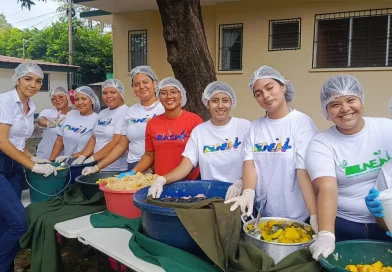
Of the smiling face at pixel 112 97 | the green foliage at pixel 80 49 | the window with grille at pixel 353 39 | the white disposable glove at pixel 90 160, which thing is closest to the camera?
the white disposable glove at pixel 90 160

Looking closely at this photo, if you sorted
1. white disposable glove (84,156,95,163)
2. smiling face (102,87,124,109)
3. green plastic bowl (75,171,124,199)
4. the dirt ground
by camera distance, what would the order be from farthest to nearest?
smiling face (102,87,124,109) < the dirt ground < white disposable glove (84,156,95,163) < green plastic bowl (75,171,124,199)

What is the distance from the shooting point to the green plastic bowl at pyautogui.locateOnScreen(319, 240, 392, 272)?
5.72ft

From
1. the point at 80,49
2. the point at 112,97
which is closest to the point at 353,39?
the point at 112,97

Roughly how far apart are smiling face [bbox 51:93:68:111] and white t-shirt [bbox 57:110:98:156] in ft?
2.58

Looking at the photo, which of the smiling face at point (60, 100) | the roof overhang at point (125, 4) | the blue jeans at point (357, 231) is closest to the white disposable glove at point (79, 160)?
the smiling face at point (60, 100)

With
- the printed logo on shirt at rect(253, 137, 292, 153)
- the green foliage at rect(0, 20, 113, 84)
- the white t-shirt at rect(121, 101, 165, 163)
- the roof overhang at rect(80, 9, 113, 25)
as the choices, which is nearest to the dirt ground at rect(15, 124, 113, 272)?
the white t-shirt at rect(121, 101, 165, 163)

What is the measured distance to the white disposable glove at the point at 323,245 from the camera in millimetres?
1667

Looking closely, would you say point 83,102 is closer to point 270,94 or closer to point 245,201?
point 270,94

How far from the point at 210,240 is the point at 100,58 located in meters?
22.3

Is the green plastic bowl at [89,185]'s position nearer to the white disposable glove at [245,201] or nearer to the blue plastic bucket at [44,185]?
the blue plastic bucket at [44,185]

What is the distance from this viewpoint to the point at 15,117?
10.2ft

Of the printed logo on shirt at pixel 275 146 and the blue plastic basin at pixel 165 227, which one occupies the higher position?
the printed logo on shirt at pixel 275 146

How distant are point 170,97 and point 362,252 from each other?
1.76 metres

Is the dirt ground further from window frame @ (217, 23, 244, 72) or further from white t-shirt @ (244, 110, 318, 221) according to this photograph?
window frame @ (217, 23, 244, 72)
